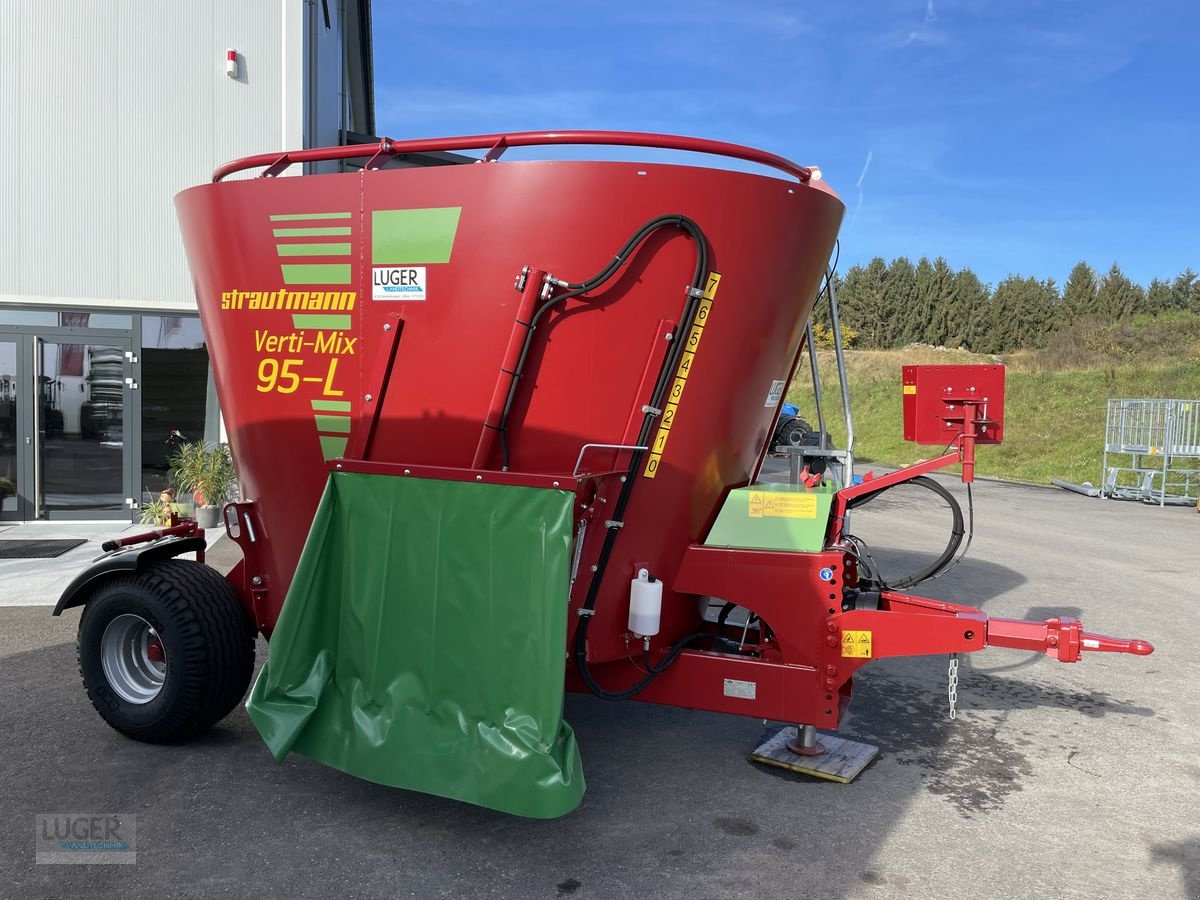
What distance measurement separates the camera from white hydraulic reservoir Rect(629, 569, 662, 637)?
358 centimetres

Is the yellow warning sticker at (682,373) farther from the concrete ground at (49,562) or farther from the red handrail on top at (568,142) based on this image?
the concrete ground at (49,562)

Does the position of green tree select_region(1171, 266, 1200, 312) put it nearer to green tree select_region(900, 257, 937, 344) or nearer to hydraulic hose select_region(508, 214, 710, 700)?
green tree select_region(900, 257, 937, 344)

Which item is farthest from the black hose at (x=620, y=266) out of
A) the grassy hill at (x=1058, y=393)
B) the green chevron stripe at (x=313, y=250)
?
the grassy hill at (x=1058, y=393)

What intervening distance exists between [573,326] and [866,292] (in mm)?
60090

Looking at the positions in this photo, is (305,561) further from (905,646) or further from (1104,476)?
(1104,476)

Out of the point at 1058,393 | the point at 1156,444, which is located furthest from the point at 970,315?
the point at 1156,444

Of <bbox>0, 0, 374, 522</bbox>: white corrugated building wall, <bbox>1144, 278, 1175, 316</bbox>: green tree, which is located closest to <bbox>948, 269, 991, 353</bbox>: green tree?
<bbox>1144, 278, 1175, 316</bbox>: green tree

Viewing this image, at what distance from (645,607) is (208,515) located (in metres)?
7.41

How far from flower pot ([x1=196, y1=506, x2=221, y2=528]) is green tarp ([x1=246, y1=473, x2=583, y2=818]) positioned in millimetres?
6693

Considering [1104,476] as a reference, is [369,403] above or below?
above

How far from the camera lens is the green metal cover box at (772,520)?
372 centimetres

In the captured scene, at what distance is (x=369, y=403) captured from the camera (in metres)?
3.73

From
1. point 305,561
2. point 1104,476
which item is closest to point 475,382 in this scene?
point 305,561

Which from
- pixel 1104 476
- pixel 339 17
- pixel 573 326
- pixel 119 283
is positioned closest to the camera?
pixel 573 326
